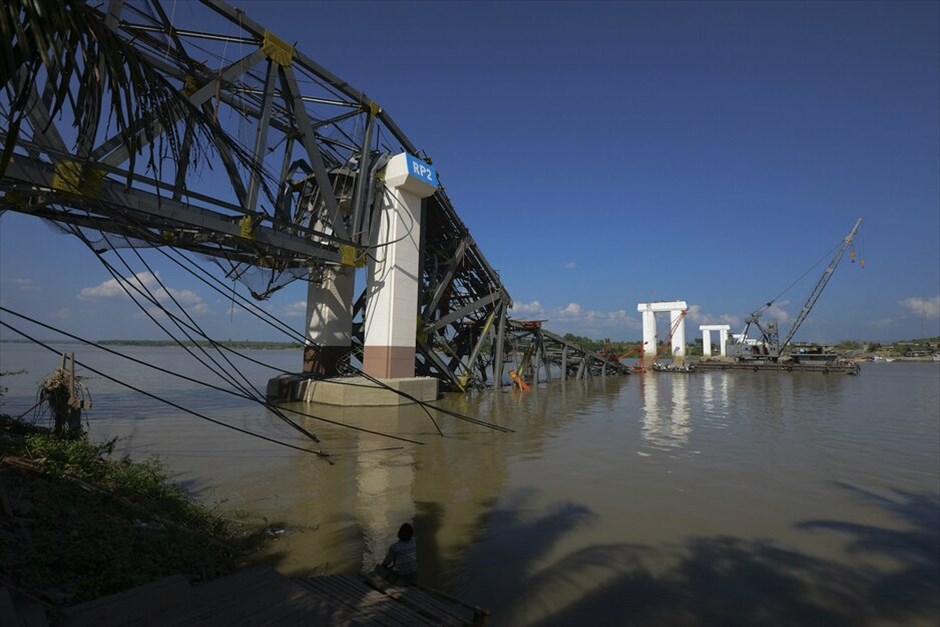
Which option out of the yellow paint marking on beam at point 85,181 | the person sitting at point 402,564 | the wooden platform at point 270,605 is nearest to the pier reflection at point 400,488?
the person sitting at point 402,564

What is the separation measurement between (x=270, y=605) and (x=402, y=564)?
5.15 feet

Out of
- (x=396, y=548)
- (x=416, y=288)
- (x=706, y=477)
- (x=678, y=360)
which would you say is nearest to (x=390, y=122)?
(x=416, y=288)

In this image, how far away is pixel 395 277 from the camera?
24141mm

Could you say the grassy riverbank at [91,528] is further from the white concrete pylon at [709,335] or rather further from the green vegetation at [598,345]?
the white concrete pylon at [709,335]

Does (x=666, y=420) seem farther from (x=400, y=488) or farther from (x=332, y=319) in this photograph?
(x=332, y=319)

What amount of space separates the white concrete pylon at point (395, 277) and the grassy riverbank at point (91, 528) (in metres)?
15.0

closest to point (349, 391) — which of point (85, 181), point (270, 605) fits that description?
point (85, 181)

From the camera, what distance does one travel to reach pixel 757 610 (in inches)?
236

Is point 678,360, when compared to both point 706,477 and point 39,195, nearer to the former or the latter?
point 706,477

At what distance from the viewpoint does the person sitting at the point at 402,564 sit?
5738 millimetres

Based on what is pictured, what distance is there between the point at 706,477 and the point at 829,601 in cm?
590

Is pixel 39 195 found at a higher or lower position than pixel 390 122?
lower

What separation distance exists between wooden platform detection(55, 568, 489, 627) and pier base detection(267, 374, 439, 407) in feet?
51.0

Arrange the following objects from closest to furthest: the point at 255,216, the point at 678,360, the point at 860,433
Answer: the point at 255,216 → the point at 860,433 → the point at 678,360
